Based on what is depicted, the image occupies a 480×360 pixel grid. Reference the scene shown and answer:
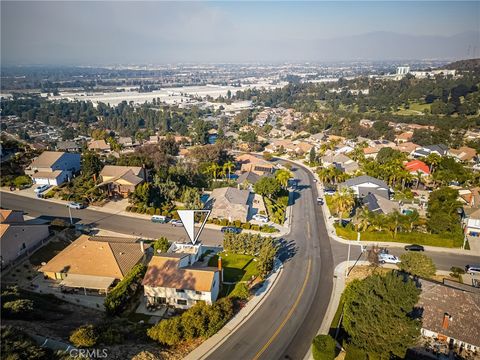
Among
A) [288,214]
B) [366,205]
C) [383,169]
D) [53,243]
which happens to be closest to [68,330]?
[53,243]

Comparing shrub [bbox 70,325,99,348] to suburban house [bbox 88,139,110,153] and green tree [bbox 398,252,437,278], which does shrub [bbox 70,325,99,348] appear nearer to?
green tree [bbox 398,252,437,278]

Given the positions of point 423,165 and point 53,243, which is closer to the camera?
point 53,243

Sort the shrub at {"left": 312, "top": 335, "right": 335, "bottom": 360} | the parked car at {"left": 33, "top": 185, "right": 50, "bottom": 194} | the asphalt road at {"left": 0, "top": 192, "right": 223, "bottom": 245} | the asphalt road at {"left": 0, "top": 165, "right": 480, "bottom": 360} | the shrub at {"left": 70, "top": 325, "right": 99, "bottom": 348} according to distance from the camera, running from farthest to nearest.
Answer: the parked car at {"left": 33, "top": 185, "right": 50, "bottom": 194}
the asphalt road at {"left": 0, "top": 192, "right": 223, "bottom": 245}
the asphalt road at {"left": 0, "top": 165, "right": 480, "bottom": 360}
the shrub at {"left": 312, "top": 335, "right": 335, "bottom": 360}
the shrub at {"left": 70, "top": 325, "right": 99, "bottom": 348}

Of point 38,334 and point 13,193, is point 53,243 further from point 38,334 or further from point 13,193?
point 13,193

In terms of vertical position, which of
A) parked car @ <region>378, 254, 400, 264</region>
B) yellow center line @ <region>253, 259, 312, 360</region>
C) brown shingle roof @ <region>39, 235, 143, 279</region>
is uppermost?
brown shingle roof @ <region>39, 235, 143, 279</region>

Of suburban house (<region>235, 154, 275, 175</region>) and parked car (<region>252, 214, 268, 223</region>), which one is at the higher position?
suburban house (<region>235, 154, 275, 175</region>)

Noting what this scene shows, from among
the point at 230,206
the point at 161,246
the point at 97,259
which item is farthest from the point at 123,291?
the point at 230,206

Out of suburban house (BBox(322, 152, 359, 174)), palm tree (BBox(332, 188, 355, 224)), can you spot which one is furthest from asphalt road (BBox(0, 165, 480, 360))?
suburban house (BBox(322, 152, 359, 174))

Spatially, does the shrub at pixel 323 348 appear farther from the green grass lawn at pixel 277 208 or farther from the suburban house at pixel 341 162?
the suburban house at pixel 341 162
